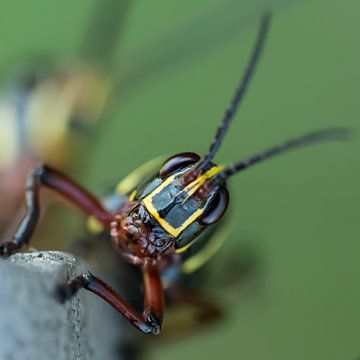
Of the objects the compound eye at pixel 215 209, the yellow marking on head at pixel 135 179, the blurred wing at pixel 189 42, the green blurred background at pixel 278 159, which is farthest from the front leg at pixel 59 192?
the blurred wing at pixel 189 42

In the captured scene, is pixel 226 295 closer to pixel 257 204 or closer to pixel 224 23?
pixel 257 204

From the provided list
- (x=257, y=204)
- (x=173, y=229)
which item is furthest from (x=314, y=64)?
(x=173, y=229)

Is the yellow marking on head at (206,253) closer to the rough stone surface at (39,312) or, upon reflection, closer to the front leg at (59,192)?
the front leg at (59,192)

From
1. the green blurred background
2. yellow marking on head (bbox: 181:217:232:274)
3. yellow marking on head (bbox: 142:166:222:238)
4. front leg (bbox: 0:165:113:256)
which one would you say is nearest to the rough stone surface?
yellow marking on head (bbox: 142:166:222:238)

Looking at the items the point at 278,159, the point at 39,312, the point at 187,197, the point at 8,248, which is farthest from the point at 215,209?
the point at 278,159

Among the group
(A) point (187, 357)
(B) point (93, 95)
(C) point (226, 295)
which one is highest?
(B) point (93, 95)
